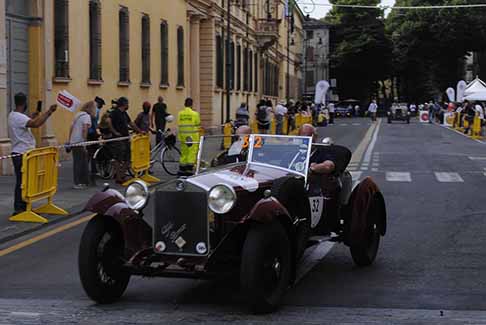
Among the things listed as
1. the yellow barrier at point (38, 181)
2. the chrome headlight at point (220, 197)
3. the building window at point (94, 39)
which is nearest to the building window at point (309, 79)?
the building window at point (94, 39)

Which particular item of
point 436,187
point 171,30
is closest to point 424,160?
point 436,187

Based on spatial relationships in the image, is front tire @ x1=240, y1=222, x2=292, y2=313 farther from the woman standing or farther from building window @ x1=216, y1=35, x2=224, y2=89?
building window @ x1=216, y1=35, x2=224, y2=89

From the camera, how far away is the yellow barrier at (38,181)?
12633mm

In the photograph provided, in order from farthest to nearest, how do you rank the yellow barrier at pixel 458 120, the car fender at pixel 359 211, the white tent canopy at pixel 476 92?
the yellow barrier at pixel 458 120 → the white tent canopy at pixel 476 92 → the car fender at pixel 359 211

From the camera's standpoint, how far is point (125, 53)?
98.8 feet

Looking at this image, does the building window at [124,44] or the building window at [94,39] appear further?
the building window at [124,44]

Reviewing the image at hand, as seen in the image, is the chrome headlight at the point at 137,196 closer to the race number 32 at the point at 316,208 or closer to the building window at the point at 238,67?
the race number 32 at the point at 316,208

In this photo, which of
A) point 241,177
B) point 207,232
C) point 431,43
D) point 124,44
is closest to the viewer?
point 207,232

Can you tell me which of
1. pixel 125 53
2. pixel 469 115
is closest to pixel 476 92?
pixel 469 115

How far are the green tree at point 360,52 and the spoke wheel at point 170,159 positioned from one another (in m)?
77.4

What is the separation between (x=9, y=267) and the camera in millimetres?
9508

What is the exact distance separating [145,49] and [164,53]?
276 centimetres

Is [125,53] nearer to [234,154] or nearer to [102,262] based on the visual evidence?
[234,154]

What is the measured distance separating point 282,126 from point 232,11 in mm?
9569
